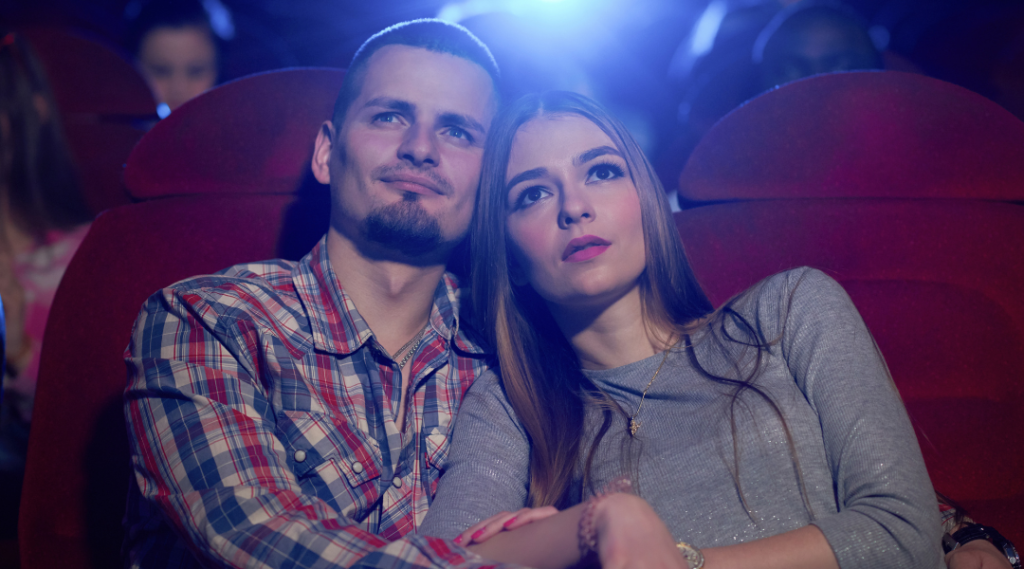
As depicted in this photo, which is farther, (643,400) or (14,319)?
(14,319)

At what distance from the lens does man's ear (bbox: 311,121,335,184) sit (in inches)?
50.7

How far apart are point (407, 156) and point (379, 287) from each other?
0.88ft

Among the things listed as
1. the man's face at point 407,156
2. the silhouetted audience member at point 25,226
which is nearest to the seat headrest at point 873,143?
the man's face at point 407,156

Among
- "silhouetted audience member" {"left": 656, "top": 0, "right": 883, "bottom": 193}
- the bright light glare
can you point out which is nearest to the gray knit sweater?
"silhouetted audience member" {"left": 656, "top": 0, "right": 883, "bottom": 193}

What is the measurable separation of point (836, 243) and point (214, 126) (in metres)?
1.22

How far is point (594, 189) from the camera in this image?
3.77 ft

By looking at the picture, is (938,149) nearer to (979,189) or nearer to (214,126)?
(979,189)

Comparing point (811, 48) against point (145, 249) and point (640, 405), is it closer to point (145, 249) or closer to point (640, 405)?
point (640, 405)

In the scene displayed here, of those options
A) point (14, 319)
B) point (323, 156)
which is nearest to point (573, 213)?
point (323, 156)

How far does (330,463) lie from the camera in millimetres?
1022

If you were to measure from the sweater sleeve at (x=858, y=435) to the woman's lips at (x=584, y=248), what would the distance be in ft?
1.02

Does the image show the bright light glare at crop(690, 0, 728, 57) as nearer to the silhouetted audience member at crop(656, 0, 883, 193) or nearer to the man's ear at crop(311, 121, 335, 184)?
the silhouetted audience member at crop(656, 0, 883, 193)

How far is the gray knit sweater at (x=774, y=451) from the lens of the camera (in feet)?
2.86

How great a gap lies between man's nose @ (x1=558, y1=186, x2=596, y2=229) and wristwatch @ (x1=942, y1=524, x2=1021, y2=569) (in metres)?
0.77
